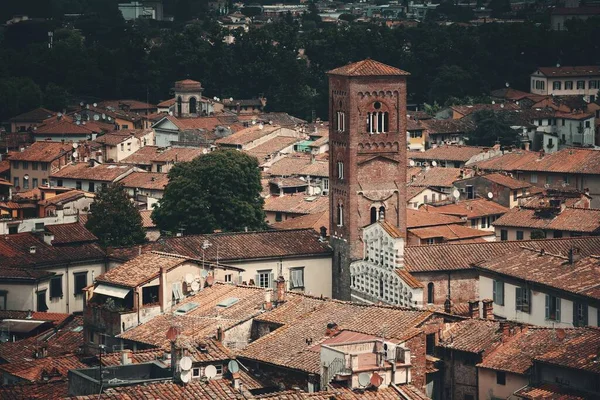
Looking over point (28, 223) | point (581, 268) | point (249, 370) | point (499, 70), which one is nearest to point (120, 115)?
point (499, 70)

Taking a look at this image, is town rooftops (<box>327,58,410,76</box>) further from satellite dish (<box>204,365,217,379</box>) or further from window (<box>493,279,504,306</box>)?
satellite dish (<box>204,365,217,379</box>)

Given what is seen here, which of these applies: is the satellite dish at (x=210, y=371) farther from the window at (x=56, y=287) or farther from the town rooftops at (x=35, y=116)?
the town rooftops at (x=35, y=116)

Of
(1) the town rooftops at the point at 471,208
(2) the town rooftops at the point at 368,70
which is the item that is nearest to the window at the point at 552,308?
(2) the town rooftops at the point at 368,70

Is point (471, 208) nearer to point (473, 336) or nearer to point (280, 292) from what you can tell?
point (473, 336)

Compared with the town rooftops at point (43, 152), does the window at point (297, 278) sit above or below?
above

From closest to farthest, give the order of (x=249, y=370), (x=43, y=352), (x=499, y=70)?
1. (x=249, y=370)
2. (x=43, y=352)
3. (x=499, y=70)

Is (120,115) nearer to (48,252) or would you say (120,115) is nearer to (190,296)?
(48,252)

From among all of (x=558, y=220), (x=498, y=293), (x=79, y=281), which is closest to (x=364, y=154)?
(x=558, y=220)

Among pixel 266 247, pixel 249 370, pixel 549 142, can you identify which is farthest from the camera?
pixel 549 142
